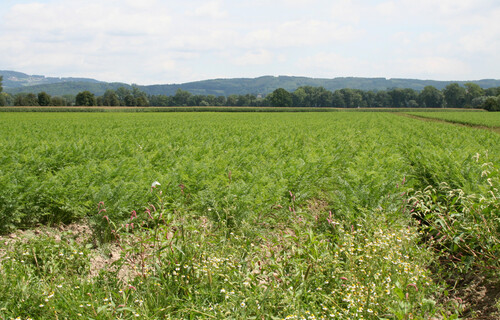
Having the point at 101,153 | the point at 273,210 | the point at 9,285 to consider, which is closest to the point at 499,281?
the point at 273,210

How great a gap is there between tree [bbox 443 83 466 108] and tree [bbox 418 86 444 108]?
83.9 inches

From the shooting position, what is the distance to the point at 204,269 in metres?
3.83

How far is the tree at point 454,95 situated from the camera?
140 m

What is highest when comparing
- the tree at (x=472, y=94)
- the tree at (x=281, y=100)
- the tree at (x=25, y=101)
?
the tree at (x=472, y=94)

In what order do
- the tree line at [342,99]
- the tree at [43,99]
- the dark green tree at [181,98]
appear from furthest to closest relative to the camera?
the dark green tree at [181,98] < the tree line at [342,99] < the tree at [43,99]

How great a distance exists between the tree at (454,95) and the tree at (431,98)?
83.9 inches

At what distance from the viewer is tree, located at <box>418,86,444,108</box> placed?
473 feet

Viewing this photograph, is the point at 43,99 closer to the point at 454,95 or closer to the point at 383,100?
the point at 383,100

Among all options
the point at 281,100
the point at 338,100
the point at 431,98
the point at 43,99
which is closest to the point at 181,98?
the point at 281,100

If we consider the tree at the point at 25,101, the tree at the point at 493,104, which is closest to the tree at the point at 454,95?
the tree at the point at 493,104

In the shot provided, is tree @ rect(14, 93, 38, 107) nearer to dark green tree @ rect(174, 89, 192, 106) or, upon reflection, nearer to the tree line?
the tree line

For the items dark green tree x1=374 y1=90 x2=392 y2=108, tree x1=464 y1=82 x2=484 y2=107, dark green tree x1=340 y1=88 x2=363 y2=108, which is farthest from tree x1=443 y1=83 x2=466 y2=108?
dark green tree x1=340 y1=88 x2=363 y2=108

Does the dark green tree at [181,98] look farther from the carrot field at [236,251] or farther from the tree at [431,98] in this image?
the carrot field at [236,251]

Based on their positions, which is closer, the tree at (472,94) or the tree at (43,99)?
the tree at (43,99)
